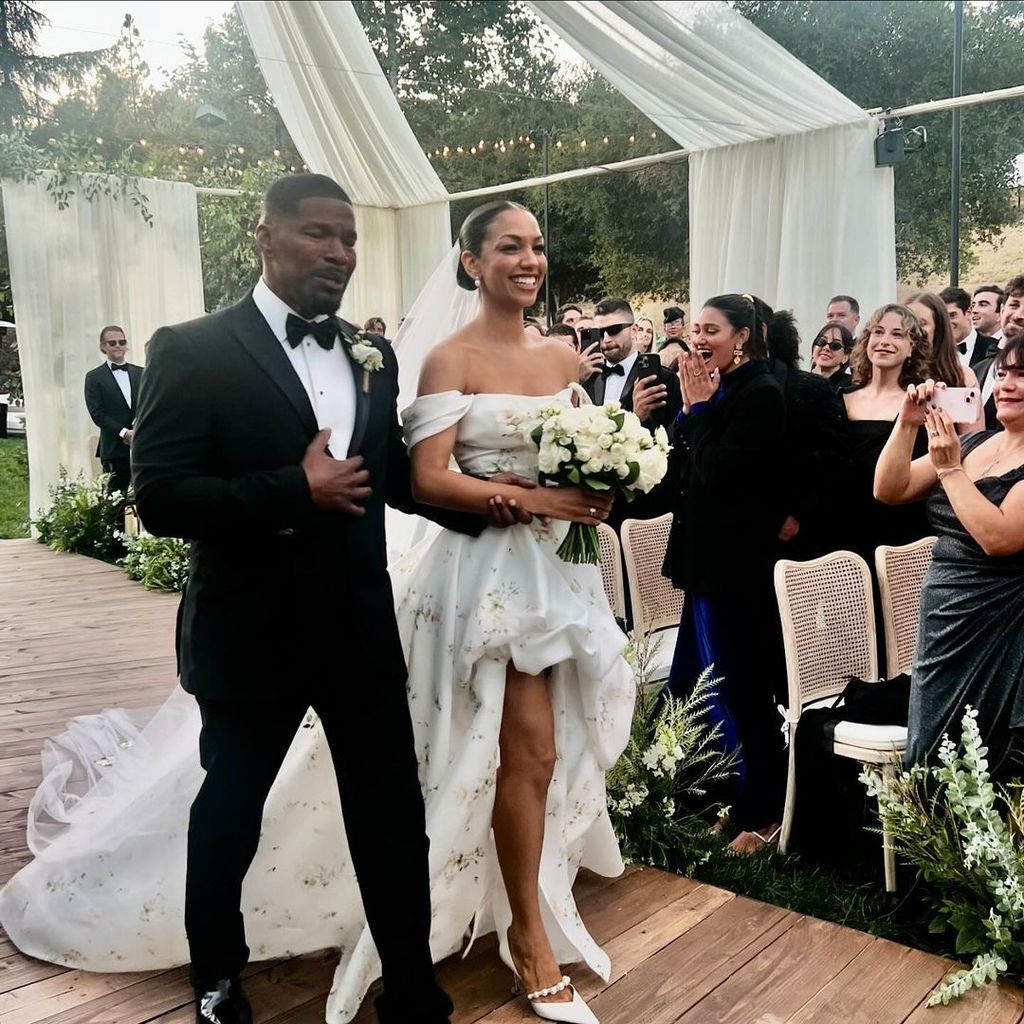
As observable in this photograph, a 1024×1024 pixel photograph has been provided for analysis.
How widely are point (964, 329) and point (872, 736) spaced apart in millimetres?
3536

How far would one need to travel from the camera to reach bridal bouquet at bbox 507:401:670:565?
217cm

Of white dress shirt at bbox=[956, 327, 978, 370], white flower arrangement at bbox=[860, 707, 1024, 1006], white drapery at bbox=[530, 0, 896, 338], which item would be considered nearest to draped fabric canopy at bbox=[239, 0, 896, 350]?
white drapery at bbox=[530, 0, 896, 338]

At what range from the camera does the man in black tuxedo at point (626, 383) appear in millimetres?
5281

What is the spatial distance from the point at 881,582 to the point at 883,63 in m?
9.97

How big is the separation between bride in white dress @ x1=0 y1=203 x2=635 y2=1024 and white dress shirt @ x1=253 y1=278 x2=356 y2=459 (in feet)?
0.88

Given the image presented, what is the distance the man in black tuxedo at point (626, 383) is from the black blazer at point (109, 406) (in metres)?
4.21

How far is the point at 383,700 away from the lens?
201 cm

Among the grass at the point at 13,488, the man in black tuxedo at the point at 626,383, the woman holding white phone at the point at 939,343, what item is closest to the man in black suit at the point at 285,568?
the woman holding white phone at the point at 939,343

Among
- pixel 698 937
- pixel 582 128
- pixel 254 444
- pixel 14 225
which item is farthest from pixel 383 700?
pixel 582 128

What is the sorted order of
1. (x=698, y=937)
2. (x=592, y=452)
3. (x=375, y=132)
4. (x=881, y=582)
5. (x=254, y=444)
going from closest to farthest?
(x=254, y=444), (x=592, y=452), (x=698, y=937), (x=881, y=582), (x=375, y=132)

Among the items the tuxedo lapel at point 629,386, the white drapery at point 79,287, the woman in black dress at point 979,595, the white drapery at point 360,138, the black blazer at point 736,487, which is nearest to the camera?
the woman in black dress at point 979,595

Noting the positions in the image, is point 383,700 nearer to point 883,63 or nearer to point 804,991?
point 804,991

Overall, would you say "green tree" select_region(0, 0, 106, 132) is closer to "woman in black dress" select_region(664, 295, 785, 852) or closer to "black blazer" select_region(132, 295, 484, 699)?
"woman in black dress" select_region(664, 295, 785, 852)

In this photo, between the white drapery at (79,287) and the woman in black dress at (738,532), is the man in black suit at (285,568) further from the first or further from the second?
the white drapery at (79,287)
